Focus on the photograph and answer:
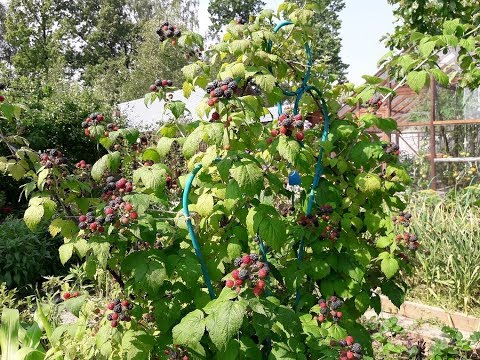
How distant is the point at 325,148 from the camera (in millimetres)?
2205

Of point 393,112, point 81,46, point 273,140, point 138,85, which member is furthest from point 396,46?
point 81,46

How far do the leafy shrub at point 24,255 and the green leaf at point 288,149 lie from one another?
3837mm

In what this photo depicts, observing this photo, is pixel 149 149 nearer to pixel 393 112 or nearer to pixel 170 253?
pixel 170 253

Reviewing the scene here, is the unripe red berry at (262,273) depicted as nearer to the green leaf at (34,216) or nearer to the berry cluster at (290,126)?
the berry cluster at (290,126)

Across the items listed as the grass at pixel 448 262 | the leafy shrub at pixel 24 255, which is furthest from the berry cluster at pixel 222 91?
the leafy shrub at pixel 24 255

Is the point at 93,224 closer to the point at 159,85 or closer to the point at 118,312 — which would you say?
the point at 118,312

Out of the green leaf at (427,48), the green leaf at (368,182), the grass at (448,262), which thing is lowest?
the grass at (448,262)

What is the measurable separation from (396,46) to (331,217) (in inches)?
155

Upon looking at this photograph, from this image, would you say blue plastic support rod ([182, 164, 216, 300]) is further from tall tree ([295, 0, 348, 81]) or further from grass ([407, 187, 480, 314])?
tall tree ([295, 0, 348, 81])

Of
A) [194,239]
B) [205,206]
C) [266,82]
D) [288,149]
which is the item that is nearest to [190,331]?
[194,239]

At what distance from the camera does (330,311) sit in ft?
6.75

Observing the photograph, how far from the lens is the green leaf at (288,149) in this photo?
1738mm

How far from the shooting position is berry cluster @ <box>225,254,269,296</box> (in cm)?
158

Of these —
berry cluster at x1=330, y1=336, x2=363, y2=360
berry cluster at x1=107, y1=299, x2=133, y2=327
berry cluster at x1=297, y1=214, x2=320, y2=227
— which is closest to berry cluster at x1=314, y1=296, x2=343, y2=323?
berry cluster at x1=330, y1=336, x2=363, y2=360
